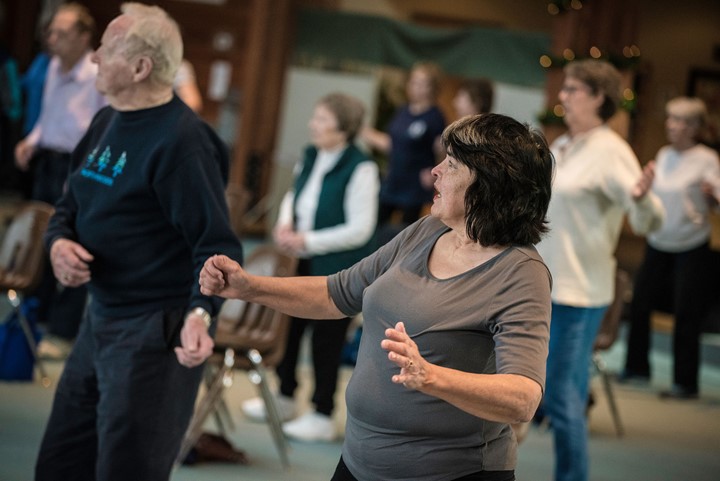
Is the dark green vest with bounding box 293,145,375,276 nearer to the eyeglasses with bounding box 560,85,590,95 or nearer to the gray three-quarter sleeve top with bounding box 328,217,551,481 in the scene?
the eyeglasses with bounding box 560,85,590,95

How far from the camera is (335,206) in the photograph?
5.66 m

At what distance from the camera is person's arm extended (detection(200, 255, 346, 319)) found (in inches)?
98.0

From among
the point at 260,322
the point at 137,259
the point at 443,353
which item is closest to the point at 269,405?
the point at 260,322

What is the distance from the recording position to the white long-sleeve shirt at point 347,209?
556 cm

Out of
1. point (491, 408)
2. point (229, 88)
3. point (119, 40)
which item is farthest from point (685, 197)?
point (229, 88)

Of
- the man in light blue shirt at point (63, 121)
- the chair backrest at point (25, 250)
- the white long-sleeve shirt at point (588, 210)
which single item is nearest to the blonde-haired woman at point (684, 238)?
the white long-sleeve shirt at point (588, 210)

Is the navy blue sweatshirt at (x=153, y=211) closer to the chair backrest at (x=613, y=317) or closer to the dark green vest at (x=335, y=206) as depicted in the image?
the dark green vest at (x=335, y=206)

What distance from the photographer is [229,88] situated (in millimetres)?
13906

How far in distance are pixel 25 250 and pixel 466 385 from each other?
4510mm

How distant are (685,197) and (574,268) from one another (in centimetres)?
358

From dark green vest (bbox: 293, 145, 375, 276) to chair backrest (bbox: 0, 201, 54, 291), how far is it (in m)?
1.46

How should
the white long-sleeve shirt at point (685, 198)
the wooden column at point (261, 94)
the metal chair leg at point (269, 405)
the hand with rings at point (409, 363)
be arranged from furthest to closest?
1. the wooden column at point (261, 94)
2. the white long-sleeve shirt at point (685, 198)
3. the metal chair leg at point (269, 405)
4. the hand with rings at point (409, 363)

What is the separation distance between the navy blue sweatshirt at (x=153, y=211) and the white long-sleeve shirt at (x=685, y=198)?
513 cm

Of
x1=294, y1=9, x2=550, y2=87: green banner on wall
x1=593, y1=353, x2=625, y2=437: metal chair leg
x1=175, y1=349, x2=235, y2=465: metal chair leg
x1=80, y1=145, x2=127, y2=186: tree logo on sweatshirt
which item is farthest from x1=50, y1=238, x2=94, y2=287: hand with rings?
x1=294, y1=9, x2=550, y2=87: green banner on wall
